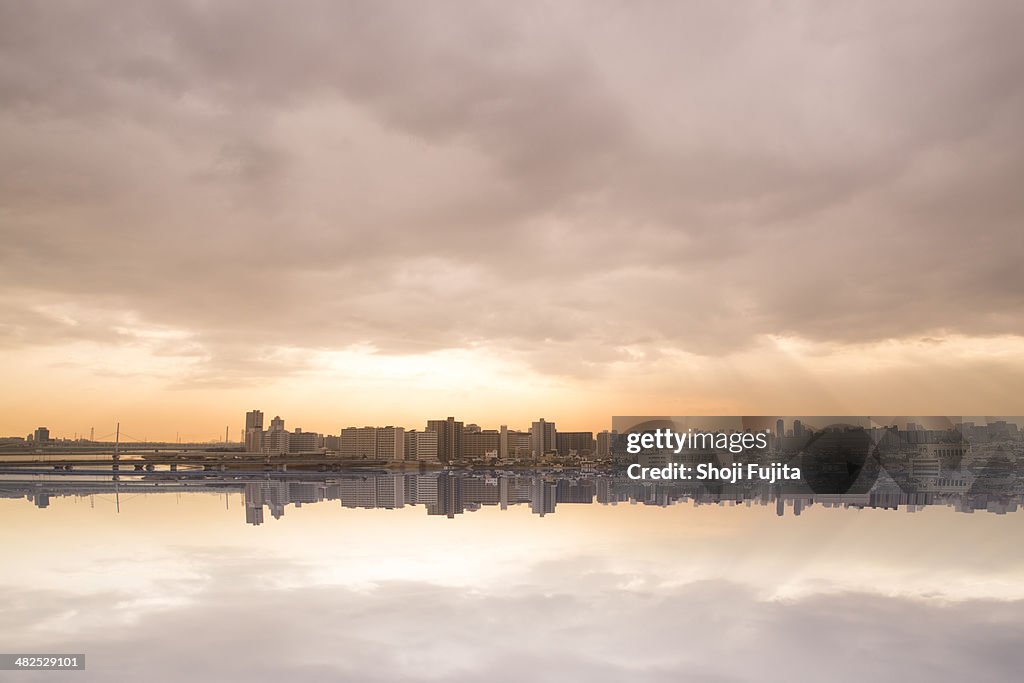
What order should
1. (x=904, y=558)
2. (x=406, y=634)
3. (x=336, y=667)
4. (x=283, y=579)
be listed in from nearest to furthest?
(x=336, y=667)
(x=406, y=634)
(x=283, y=579)
(x=904, y=558)

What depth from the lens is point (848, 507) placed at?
55.2 metres

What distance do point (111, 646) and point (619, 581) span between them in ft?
43.5

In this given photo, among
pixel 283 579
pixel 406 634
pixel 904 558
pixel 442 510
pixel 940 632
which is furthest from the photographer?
pixel 442 510

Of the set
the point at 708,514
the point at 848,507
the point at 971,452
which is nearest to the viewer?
the point at 708,514

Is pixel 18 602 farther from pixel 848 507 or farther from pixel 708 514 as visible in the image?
pixel 848 507

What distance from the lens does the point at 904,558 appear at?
93.9 ft

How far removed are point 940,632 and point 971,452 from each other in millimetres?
123249

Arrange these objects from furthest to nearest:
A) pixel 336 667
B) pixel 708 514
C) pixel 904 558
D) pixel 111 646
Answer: pixel 708 514, pixel 904 558, pixel 111 646, pixel 336 667

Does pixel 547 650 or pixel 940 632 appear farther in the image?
pixel 940 632

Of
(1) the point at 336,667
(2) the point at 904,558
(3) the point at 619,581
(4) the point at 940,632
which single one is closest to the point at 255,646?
(1) the point at 336,667

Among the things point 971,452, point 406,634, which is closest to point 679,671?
point 406,634

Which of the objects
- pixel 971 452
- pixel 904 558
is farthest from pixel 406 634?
pixel 971 452

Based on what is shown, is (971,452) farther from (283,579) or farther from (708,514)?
(283,579)

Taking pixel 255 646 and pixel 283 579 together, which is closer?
pixel 255 646
